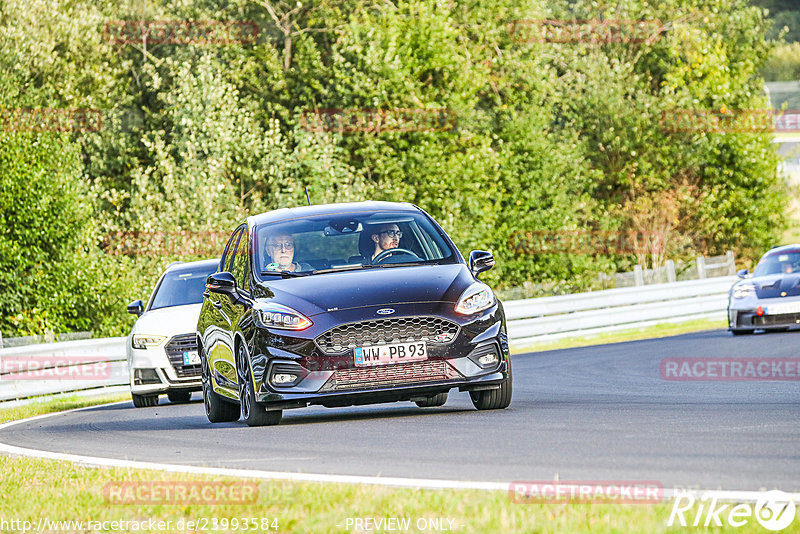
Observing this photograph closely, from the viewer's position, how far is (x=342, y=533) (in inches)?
211

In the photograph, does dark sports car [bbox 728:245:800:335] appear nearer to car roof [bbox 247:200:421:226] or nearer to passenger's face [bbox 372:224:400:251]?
car roof [bbox 247:200:421:226]

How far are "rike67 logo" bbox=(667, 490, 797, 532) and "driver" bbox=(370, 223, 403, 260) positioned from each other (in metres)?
5.44

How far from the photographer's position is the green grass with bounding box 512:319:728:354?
24828 millimetres

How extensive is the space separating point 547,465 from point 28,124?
91.1 ft

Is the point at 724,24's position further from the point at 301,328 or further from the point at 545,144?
the point at 301,328

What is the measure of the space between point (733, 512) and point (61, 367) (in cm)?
1575

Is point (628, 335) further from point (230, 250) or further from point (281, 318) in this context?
point (281, 318)

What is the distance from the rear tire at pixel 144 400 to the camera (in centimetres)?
1636

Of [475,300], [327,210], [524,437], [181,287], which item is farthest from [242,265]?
[181,287]

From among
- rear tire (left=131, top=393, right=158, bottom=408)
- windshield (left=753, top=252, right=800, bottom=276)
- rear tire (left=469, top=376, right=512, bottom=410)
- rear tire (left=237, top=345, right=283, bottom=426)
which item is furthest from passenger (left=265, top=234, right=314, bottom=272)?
windshield (left=753, top=252, right=800, bottom=276)

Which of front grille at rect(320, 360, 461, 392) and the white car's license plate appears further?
the white car's license plate

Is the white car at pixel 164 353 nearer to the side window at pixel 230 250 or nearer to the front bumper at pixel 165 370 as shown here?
the front bumper at pixel 165 370

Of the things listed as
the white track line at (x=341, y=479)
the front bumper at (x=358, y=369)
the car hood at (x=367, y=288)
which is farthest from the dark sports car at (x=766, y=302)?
the white track line at (x=341, y=479)

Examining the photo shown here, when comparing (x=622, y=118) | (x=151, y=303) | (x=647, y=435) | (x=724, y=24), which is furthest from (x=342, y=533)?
(x=724, y=24)
